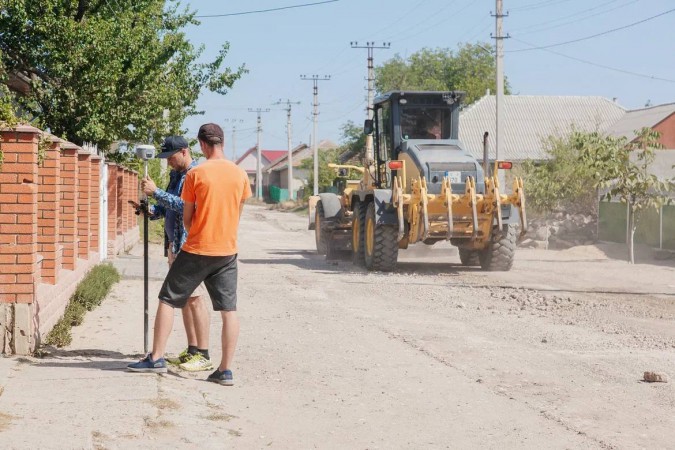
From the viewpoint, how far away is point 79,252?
50.2 feet

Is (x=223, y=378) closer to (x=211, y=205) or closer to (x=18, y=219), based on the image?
(x=211, y=205)

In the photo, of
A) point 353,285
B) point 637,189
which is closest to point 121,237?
point 353,285

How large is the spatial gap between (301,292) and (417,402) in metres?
8.02

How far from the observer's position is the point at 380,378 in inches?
346

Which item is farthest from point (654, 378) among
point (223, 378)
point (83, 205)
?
point (83, 205)


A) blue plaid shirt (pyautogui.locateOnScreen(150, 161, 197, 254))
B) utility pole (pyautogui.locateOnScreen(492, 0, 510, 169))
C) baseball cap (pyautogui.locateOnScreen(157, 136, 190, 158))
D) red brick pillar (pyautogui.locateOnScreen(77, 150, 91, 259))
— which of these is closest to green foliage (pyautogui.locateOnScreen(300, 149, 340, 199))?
utility pole (pyautogui.locateOnScreen(492, 0, 510, 169))

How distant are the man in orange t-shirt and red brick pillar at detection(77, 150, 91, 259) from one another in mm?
7218

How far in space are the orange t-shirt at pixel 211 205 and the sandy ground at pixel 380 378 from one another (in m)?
1.03

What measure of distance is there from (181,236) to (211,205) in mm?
837

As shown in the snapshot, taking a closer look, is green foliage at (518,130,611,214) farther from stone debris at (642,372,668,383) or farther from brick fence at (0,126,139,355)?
stone debris at (642,372,668,383)

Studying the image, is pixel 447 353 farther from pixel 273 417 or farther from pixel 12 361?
pixel 12 361

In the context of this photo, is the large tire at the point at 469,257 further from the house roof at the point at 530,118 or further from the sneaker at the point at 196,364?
the house roof at the point at 530,118

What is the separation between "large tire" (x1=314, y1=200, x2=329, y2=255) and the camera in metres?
23.2

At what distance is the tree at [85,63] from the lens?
64.0ft
